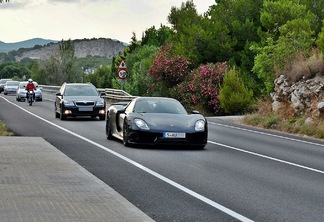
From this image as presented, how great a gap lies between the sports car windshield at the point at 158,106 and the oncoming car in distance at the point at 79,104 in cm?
1168

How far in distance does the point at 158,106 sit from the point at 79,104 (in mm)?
12007

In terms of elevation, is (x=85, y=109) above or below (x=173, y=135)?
below

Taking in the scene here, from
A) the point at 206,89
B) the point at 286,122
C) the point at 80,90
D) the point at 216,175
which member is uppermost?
the point at 80,90

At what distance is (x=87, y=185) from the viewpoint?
40.6 ft

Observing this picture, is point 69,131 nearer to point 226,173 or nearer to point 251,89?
point 226,173

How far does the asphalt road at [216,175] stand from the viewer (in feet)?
35.6

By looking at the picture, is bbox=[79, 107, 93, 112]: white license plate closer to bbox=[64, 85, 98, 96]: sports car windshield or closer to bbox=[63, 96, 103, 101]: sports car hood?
bbox=[63, 96, 103, 101]: sports car hood

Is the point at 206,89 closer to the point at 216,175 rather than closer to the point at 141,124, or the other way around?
the point at 141,124

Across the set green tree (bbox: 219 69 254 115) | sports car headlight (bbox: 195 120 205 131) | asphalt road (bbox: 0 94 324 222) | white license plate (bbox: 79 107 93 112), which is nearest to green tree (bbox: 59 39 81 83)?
green tree (bbox: 219 69 254 115)

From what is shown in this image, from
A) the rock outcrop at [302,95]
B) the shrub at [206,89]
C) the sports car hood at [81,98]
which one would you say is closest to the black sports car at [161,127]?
the rock outcrop at [302,95]

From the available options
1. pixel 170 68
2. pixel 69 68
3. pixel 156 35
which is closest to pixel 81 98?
pixel 170 68

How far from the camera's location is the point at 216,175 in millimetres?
14797

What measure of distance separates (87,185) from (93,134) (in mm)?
12739

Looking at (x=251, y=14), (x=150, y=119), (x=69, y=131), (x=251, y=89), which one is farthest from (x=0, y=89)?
(x=150, y=119)
